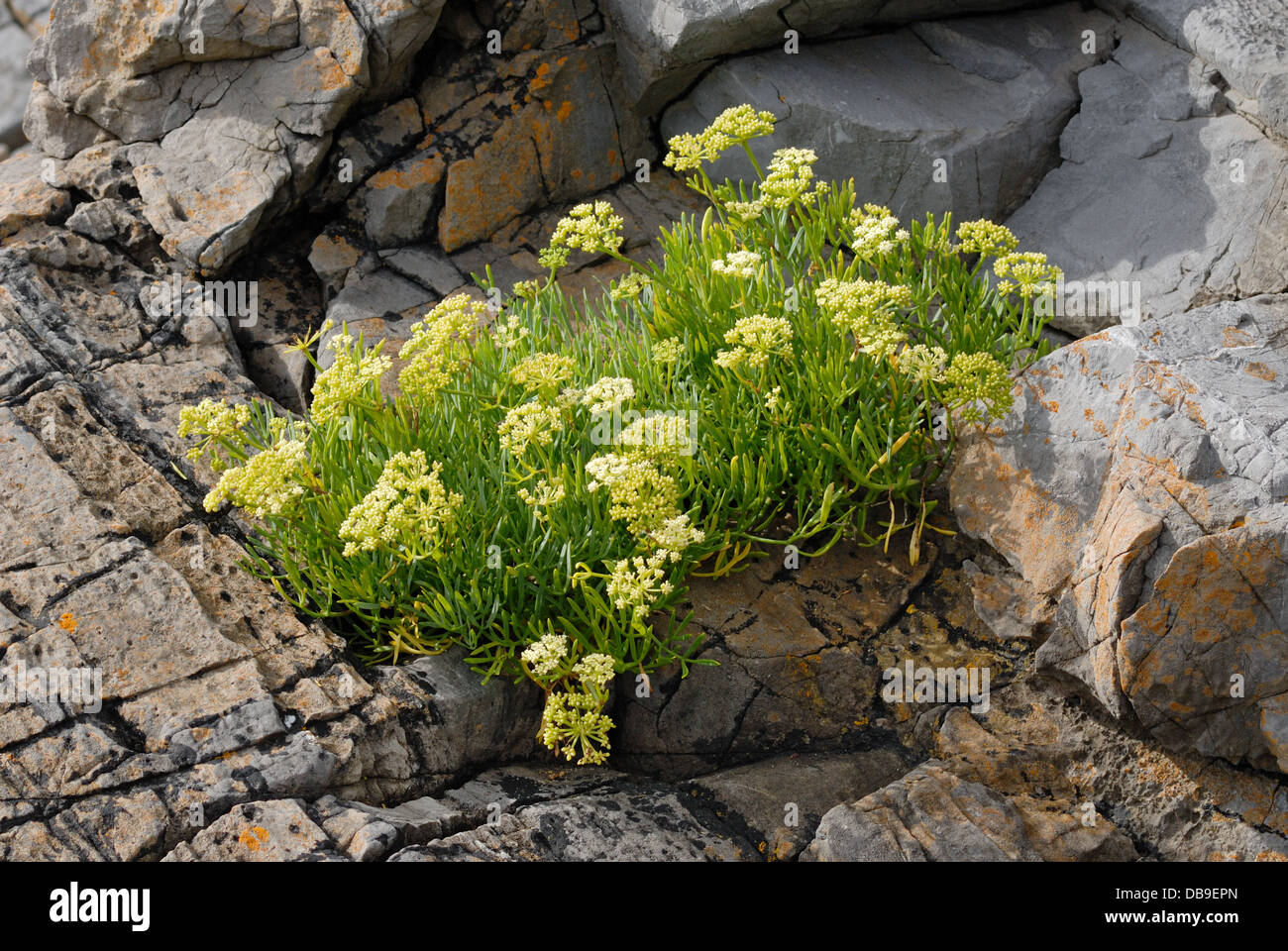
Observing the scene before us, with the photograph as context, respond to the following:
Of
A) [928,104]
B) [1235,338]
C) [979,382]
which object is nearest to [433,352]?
[979,382]

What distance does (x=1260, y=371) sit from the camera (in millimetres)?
4711

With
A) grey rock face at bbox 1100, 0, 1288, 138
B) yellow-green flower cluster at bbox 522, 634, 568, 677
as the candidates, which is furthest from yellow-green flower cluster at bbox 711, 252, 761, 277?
grey rock face at bbox 1100, 0, 1288, 138

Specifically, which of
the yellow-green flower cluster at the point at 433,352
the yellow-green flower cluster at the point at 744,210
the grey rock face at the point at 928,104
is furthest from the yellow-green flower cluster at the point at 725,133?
the grey rock face at the point at 928,104

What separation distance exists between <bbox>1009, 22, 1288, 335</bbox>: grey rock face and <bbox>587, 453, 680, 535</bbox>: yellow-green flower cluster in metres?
3.17

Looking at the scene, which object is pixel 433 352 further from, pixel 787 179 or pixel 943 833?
pixel 943 833

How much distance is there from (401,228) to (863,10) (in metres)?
3.11

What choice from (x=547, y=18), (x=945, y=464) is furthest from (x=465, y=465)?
(x=547, y=18)

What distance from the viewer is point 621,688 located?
491 centimetres

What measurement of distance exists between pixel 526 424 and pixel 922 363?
1606 millimetres

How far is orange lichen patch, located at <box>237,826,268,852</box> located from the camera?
3930 millimetres

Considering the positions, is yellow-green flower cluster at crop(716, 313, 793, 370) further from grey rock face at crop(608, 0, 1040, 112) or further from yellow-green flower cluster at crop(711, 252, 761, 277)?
grey rock face at crop(608, 0, 1040, 112)

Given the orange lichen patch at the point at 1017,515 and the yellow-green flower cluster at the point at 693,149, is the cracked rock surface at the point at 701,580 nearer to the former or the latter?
the orange lichen patch at the point at 1017,515

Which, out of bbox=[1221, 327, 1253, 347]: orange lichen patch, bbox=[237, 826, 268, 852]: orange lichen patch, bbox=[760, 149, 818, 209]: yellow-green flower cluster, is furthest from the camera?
bbox=[760, 149, 818, 209]: yellow-green flower cluster

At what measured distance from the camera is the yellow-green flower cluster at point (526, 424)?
4.46 meters
